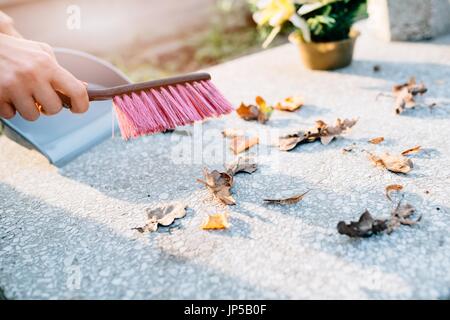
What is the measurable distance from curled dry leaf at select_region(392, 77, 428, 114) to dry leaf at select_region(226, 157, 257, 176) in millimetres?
854

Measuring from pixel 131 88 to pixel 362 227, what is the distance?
0.98 metres

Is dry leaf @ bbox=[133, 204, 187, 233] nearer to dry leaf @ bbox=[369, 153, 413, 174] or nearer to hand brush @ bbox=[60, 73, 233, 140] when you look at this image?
hand brush @ bbox=[60, 73, 233, 140]

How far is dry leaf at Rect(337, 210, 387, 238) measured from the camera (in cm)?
134

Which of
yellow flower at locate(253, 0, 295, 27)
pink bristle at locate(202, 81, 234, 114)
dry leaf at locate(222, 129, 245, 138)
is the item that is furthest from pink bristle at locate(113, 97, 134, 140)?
yellow flower at locate(253, 0, 295, 27)

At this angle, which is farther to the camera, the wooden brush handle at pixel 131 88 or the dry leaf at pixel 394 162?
the dry leaf at pixel 394 162

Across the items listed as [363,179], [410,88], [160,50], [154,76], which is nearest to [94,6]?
[160,50]

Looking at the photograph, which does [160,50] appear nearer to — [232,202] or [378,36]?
[378,36]

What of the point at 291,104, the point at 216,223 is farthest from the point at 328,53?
the point at 216,223

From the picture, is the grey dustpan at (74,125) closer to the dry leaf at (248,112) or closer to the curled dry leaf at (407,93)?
the dry leaf at (248,112)

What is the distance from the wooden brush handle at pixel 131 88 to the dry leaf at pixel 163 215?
46 centimetres

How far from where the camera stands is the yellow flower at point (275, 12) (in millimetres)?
2680

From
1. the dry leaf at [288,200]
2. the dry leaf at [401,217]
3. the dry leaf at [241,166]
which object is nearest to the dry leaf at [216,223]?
the dry leaf at [288,200]

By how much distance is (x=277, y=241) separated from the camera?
1.38 meters

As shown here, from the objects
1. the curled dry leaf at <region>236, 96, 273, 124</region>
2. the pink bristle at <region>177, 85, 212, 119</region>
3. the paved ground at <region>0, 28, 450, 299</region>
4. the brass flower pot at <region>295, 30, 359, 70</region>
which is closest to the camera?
the paved ground at <region>0, 28, 450, 299</region>
